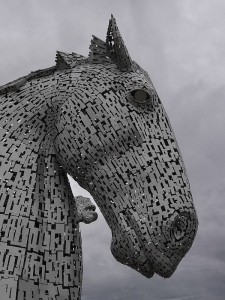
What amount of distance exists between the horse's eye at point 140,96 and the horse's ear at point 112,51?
186 mm

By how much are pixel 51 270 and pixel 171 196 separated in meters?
0.59

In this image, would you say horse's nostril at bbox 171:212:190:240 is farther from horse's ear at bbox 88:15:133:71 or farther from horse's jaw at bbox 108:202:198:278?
horse's ear at bbox 88:15:133:71

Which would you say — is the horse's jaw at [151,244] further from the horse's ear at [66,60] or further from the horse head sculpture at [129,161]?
the horse's ear at [66,60]

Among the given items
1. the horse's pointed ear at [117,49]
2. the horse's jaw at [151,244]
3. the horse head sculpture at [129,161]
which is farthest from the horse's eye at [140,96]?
the horse's jaw at [151,244]

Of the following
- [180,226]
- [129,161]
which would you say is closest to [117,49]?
[129,161]

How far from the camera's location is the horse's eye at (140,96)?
6.70 ft

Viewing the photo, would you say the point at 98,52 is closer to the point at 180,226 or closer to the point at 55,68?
the point at 55,68

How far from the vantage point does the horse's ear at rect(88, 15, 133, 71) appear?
2125mm

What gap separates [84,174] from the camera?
1968 millimetres

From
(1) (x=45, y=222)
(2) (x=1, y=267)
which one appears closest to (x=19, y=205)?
(1) (x=45, y=222)

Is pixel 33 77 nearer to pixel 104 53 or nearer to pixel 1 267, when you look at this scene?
pixel 104 53

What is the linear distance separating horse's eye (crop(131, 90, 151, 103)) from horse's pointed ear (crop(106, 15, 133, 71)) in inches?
7.3

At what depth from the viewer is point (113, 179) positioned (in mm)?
1897

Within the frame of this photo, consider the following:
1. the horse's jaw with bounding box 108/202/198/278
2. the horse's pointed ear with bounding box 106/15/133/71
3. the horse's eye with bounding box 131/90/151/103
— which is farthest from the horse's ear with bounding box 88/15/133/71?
the horse's jaw with bounding box 108/202/198/278
